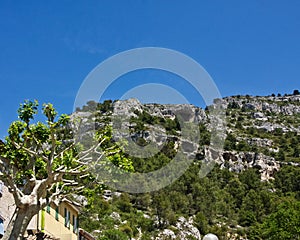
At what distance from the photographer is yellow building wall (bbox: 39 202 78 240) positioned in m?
35.5

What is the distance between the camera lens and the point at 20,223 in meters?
20.5

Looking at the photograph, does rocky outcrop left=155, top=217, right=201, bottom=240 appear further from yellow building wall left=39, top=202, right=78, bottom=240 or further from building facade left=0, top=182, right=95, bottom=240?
yellow building wall left=39, top=202, right=78, bottom=240

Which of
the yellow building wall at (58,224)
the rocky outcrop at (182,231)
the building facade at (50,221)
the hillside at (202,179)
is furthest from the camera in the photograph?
the rocky outcrop at (182,231)

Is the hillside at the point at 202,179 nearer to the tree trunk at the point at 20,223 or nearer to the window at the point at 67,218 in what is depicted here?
the window at the point at 67,218

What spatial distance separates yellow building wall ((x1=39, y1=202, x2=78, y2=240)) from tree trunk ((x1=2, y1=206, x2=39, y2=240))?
46.9 feet

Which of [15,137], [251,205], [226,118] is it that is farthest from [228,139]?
[15,137]

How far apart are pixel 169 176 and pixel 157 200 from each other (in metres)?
9.12

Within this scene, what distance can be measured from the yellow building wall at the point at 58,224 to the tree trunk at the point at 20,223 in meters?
14.3

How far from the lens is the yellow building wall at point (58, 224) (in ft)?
116

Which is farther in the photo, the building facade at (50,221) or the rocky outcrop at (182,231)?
the rocky outcrop at (182,231)

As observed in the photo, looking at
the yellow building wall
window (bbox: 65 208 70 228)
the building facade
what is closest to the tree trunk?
the building facade

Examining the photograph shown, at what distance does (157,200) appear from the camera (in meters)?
111

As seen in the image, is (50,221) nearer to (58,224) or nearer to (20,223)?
(58,224)

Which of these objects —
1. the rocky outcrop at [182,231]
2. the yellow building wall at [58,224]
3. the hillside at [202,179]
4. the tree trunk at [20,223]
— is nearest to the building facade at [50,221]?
the yellow building wall at [58,224]
